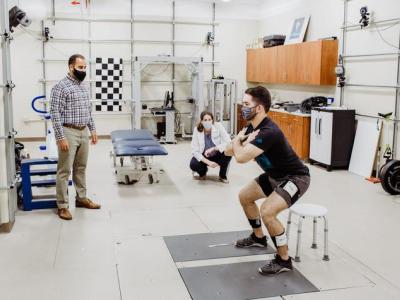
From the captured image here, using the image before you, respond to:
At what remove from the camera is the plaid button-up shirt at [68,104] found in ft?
14.6

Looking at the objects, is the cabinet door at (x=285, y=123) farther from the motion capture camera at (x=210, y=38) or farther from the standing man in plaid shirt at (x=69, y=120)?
the standing man in plaid shirt at (x=69, y=120)

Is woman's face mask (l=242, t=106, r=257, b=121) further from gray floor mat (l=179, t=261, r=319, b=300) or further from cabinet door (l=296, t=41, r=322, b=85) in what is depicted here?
cabinet door (l=296, t=41, r=322, b=85)

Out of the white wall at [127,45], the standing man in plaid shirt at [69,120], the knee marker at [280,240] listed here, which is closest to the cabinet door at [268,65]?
the white wall at [127,45]

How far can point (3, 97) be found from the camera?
13.8 ft

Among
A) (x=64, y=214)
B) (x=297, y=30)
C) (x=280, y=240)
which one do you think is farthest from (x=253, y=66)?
(x=280, y=240)

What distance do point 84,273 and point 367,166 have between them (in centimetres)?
471

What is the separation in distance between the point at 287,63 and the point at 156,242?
18.8ft

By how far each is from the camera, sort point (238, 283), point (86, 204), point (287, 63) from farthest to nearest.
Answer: point (287, 63), point (86, 204), point (238, 283)

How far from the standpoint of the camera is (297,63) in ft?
27.4

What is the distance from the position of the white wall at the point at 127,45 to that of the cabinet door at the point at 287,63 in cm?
217

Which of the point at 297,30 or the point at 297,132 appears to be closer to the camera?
the point at 297,132

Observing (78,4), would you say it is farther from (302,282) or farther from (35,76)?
(302,282)

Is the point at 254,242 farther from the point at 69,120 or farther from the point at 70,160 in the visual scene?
the point at 69,120

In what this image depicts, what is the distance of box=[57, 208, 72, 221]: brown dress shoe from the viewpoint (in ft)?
15.2
